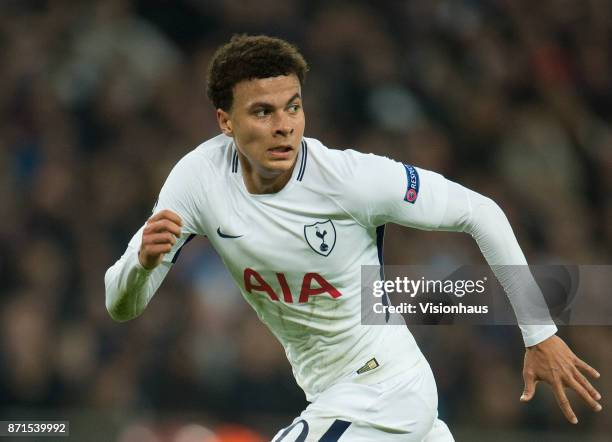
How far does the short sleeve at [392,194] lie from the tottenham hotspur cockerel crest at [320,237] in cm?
11

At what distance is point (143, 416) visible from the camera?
6.68m

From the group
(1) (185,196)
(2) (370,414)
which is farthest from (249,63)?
(2) (370,414)

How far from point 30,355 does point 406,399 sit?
4014 millimetres

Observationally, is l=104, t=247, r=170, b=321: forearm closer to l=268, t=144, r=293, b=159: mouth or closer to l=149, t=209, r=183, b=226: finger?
l=149, t=209, r=183, b=226: finger

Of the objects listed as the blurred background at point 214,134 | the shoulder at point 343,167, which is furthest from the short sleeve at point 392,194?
the blurred background at point 214,134

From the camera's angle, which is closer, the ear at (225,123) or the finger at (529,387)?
the finger at (529,387)

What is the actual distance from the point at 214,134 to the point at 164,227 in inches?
187

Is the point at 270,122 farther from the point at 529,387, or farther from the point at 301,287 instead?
the point at 529,387

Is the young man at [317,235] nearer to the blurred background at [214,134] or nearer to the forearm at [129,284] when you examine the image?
the forearm at [129,284]

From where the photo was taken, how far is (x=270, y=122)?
12.6 feet

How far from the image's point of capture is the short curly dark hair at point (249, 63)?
3.87 m

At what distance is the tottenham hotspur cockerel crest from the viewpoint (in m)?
3.88

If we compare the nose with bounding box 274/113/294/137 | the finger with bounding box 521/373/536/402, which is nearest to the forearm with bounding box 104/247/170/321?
the nose with bounding box 274/113/294/137

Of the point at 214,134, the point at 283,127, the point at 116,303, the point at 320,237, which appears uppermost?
the point at 214,134
